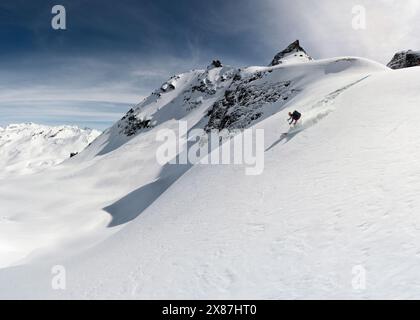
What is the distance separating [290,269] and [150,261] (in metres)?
4.96

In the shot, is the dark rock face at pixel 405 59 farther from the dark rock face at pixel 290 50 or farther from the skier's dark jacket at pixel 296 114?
the skier's dark jacket at pixel 296 114

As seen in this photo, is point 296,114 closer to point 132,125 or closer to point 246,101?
point 246,101

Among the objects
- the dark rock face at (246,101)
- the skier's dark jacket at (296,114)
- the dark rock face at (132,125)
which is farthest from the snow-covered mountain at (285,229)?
the dark rock face at (132,125)

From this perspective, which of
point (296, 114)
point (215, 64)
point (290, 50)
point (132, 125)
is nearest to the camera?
point (296, 114)

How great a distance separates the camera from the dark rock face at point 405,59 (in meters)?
50.0

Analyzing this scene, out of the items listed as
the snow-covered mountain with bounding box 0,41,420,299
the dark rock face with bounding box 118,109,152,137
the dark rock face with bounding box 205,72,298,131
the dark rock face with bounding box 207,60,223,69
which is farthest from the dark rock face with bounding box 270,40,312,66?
the snow-covered mountain with bounding box 0,41,420,299

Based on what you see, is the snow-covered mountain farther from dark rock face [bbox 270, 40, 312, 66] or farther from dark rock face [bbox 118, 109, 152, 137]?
dark rock face [bbox 270, 40, 312, 66]

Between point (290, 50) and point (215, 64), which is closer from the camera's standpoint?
point (290, 50)

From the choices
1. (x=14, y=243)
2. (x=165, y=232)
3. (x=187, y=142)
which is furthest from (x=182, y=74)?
(x=165, y=232)

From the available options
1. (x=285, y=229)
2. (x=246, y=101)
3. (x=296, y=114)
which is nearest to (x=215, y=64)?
(x=246, y=101)

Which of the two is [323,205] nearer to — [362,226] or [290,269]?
[362,226]

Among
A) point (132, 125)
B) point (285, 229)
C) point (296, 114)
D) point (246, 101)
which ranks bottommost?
point (285, 229)

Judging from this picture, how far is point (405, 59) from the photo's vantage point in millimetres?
52500
